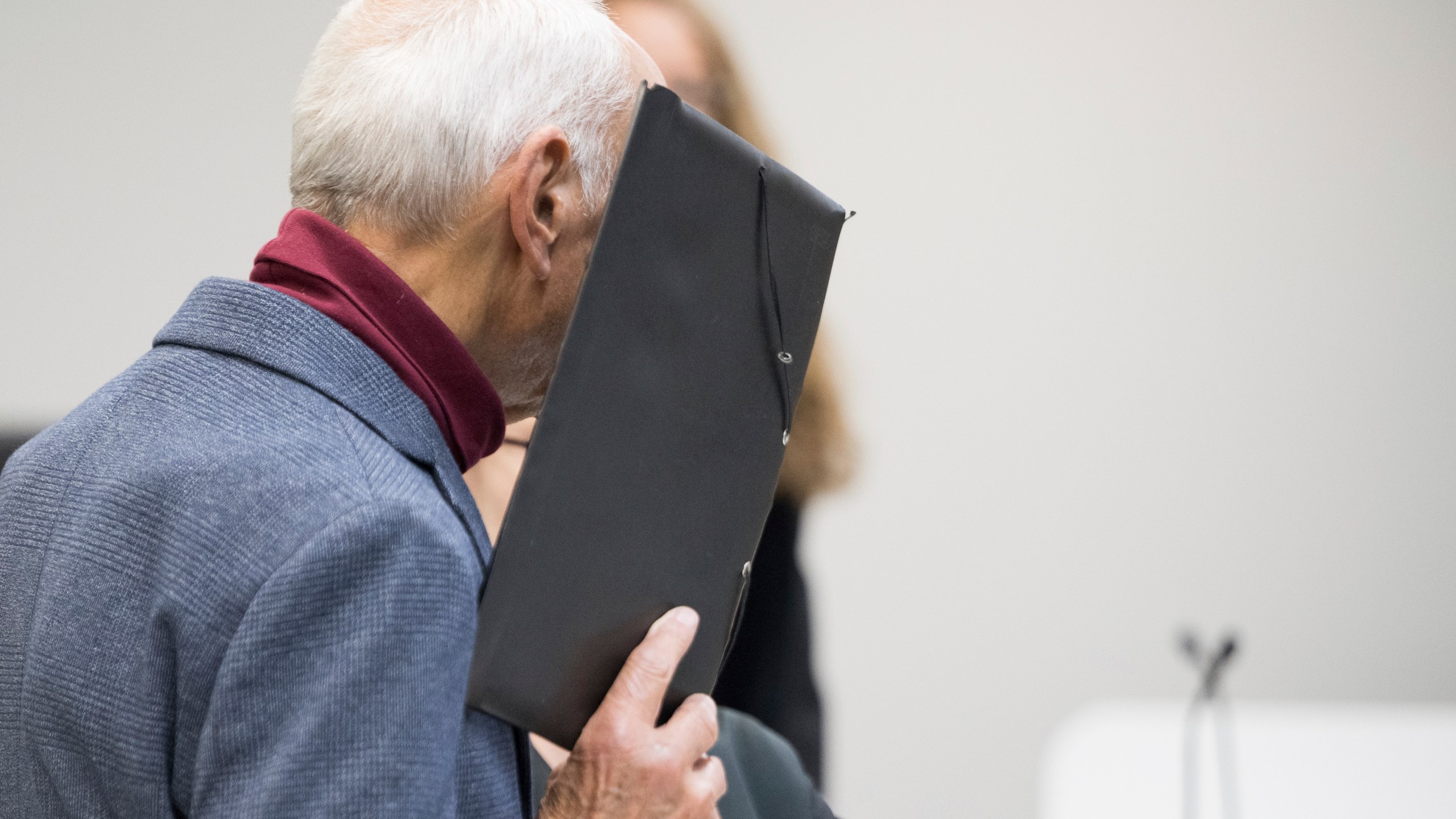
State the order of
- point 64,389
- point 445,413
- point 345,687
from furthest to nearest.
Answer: point 64,389
point 445,413
point 345,687

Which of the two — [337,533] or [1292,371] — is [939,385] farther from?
[337,533]

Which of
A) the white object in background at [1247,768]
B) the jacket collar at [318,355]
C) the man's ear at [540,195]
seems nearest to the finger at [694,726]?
the jacket collar at [318,355]

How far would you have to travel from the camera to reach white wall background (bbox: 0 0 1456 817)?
1270 millimetres

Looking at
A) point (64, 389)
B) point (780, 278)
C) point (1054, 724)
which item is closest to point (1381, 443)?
point (1054, 724)

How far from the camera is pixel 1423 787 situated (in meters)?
1.27

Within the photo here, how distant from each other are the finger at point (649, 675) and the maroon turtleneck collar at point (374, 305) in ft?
0.50

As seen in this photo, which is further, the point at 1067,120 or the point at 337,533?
the point at 1067,120

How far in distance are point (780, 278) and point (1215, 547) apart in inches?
35.4

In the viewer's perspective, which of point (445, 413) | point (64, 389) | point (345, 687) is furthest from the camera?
point (64, 389)

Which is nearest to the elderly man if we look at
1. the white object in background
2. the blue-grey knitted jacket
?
the blue-grey knitted jacket

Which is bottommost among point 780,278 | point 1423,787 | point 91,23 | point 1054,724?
point 1423,787

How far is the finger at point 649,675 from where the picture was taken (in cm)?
55

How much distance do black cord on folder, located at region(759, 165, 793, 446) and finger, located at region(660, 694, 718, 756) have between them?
0.17 meters

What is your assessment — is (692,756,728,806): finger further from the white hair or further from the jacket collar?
the white hair
